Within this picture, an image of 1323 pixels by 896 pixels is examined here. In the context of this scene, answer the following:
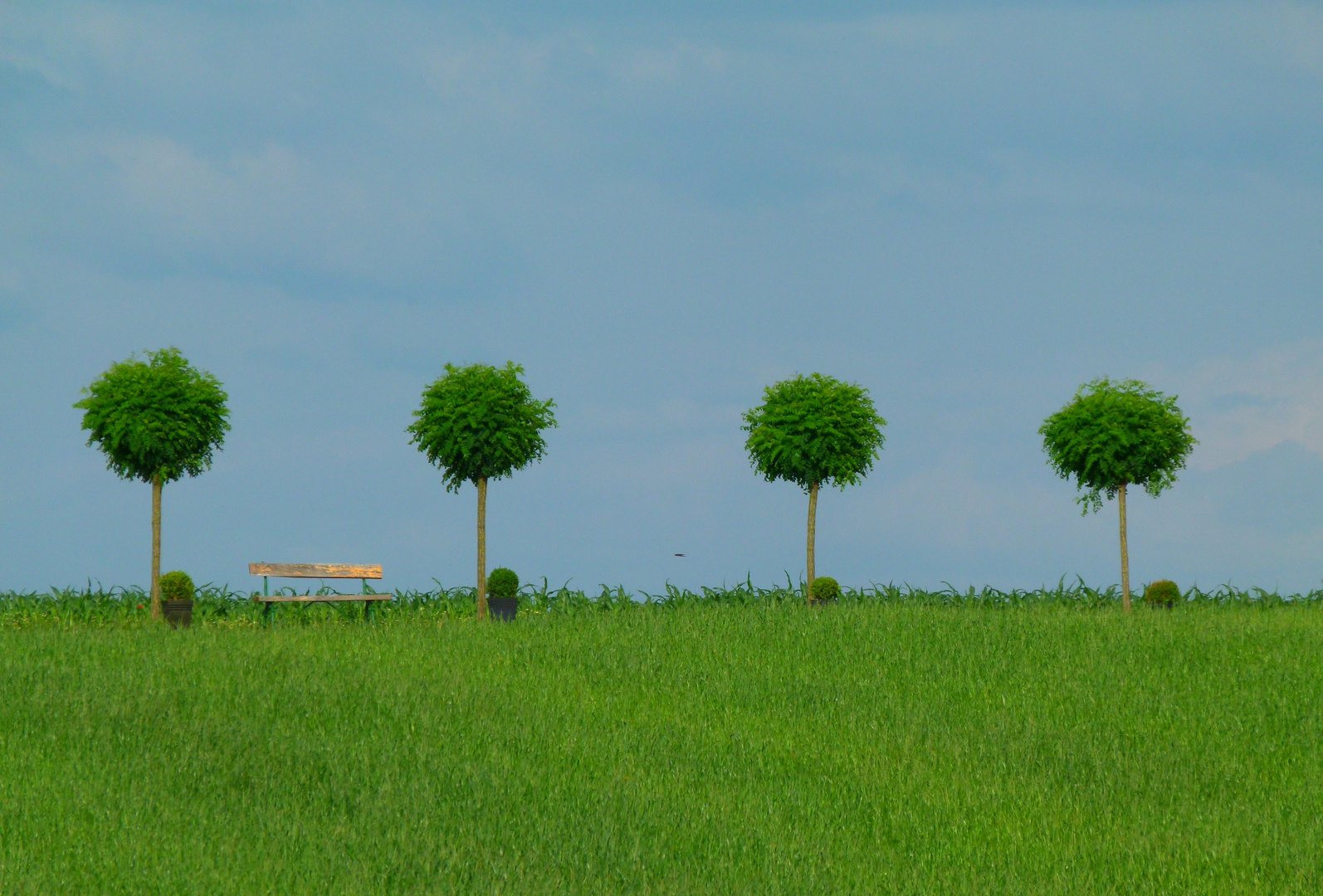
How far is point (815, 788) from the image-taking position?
29.1 ft

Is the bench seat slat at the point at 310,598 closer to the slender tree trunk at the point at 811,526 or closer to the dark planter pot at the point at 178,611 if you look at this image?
the dark planter pot at the point at 178,611

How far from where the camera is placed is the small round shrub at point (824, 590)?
2062 cm

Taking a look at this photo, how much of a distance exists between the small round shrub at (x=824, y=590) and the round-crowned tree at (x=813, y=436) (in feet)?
0.31

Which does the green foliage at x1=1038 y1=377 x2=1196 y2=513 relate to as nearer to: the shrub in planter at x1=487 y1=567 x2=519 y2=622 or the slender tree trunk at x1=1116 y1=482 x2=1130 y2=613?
the slender tree trunk at x1=1116 y1=482 x2=1130 y2=613

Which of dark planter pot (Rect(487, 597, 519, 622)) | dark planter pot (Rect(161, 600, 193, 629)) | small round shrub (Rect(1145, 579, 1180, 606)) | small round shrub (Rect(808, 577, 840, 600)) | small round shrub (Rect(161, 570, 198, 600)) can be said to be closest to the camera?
dark planter pot (Rect(161, 600, 193, 629))

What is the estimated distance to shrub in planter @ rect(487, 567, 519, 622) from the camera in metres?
19.9

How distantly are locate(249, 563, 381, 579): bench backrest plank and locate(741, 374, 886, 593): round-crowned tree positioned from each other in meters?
8.01

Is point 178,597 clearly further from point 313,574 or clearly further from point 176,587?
point 313,574

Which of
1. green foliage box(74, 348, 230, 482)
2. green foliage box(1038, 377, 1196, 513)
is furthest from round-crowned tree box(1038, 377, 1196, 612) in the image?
green foliage box(74, 348, 230, 482)

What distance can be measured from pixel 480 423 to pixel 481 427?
4.3 inches

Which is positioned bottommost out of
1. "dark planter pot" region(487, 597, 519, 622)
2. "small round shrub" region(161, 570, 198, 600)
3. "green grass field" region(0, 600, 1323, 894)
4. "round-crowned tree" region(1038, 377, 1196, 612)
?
"green grass field" region(0, 600, 1323, 894)

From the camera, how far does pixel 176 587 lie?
19141mm

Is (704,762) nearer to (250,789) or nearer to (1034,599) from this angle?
(250,789)

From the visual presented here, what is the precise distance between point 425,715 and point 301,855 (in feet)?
10.2
